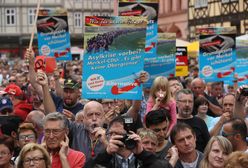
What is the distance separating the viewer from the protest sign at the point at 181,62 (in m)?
15.6

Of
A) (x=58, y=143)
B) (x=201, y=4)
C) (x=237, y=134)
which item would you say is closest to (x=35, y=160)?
(x=58, y=143)

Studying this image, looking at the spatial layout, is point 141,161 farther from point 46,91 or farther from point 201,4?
point 201,4

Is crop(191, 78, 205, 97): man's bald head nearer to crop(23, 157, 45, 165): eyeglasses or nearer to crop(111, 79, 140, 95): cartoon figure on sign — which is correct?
crop(111, 79, 140, 95): cartoon figure on sign

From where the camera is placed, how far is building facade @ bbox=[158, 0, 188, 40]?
173 ft

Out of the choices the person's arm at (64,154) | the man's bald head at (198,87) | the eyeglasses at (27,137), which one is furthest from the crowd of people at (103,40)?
the man's bald head at (198,87)

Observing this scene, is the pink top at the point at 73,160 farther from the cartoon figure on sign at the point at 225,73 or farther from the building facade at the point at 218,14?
the building facade at the point at 218,14

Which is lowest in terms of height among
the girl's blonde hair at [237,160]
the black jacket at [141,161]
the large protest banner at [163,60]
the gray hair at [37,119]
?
the black jacket at [141,161]

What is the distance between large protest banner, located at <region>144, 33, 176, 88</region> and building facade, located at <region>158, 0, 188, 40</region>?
38159 millimetres

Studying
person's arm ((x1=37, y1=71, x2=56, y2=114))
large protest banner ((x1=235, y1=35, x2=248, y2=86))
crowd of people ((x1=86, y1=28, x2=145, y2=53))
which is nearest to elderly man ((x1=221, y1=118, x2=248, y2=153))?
crowd of people ((x1=86, y1=28, x2=145, y2=53))

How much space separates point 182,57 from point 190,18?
33.1 metres

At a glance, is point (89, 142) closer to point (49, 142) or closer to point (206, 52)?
point (49, 142)

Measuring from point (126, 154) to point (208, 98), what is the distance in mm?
5792

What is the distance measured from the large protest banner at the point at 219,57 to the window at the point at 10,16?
5841 cm

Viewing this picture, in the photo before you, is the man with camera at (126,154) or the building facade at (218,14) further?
the building facade at (218,14)
